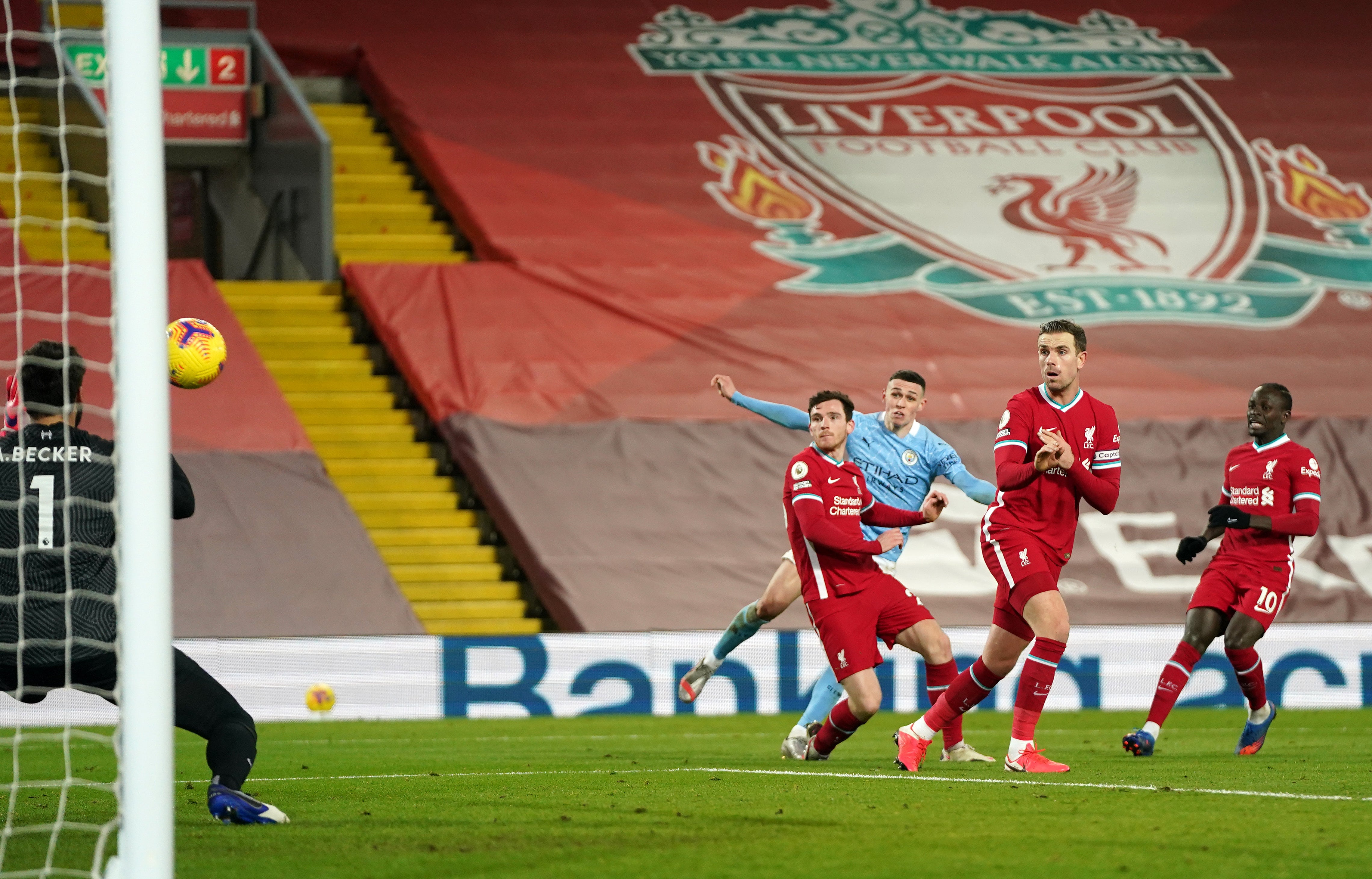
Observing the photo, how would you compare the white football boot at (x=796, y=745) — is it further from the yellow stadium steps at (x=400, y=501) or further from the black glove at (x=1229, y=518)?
the yellow stadium steps at (x=400, y=501)

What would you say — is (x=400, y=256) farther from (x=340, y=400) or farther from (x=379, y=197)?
(x=340, y=400)

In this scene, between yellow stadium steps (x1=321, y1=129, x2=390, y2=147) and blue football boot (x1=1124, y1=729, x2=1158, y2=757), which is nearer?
blue football boot (x1=1124, y1=729, x2=1158, y2=757)

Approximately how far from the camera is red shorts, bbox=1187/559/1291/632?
891cm

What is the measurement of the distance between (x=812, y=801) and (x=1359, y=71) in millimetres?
18678

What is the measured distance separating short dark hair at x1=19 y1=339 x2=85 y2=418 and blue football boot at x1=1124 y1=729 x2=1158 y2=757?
17.2 feet

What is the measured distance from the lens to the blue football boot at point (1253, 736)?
8.69 metres

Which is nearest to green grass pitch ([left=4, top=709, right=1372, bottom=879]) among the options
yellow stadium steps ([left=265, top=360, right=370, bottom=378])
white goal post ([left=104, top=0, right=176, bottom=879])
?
white goal post ([left=104, top=0, right=176, bottom=879])

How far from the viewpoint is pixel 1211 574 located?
9.12 metres

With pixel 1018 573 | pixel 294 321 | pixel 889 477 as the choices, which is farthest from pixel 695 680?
pixel 294 321

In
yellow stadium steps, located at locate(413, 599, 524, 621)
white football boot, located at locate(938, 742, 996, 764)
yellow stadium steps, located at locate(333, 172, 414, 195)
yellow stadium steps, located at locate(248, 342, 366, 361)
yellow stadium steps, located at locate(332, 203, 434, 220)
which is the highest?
white football boot, located at locate(938, 742, 996, 764)

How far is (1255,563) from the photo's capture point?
898 cm

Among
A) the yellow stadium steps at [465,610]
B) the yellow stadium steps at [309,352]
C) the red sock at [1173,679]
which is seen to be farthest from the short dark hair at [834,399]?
the yellow stadium steps at [309,352]

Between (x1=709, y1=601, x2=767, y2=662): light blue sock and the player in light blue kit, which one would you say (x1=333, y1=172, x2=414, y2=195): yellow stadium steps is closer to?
the player in light blue kit

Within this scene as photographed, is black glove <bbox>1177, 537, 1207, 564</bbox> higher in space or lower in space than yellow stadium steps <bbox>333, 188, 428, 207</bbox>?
higher
